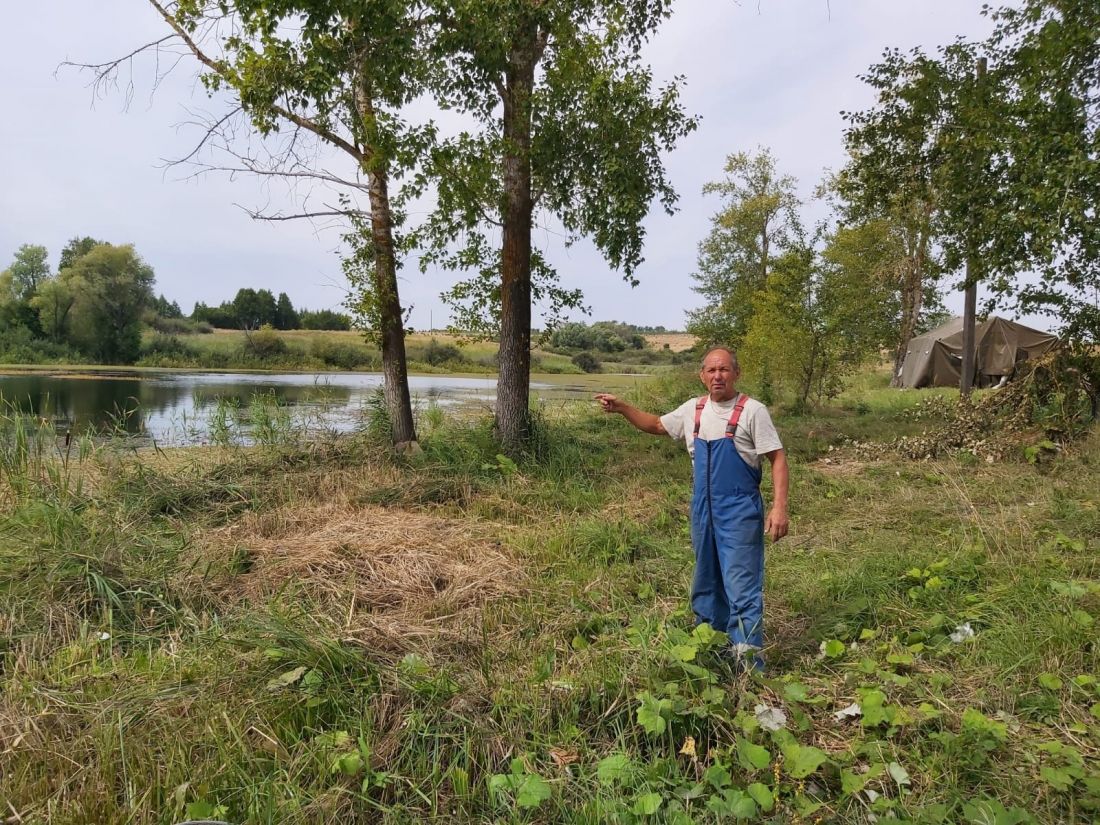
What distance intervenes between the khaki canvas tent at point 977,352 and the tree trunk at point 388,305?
16237mm

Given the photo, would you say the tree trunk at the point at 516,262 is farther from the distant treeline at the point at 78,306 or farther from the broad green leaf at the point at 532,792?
the distant treeline at the point at 78,306

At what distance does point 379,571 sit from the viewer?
4020 mm

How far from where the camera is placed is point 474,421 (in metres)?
9.73

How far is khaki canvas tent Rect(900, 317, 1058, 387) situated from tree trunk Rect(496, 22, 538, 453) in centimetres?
1487

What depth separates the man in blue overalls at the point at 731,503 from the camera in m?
2.88

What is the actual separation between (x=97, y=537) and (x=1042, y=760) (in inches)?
198

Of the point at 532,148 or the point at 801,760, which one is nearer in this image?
the point at 801,760

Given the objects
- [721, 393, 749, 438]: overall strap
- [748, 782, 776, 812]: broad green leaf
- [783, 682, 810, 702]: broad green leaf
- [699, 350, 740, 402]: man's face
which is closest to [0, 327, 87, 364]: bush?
[699, 350, 740, 402]: man's face

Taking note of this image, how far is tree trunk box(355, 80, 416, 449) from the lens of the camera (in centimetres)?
752

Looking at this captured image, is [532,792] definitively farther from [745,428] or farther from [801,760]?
[745,428]

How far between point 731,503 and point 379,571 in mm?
2433

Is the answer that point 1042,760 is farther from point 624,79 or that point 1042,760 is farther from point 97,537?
point 624,79

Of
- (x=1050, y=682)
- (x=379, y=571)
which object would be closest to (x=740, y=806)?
(x=1050, y=682)

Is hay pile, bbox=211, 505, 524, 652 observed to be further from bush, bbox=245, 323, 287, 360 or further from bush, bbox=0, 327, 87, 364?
bush, bbox=245, 323, 287, 360
